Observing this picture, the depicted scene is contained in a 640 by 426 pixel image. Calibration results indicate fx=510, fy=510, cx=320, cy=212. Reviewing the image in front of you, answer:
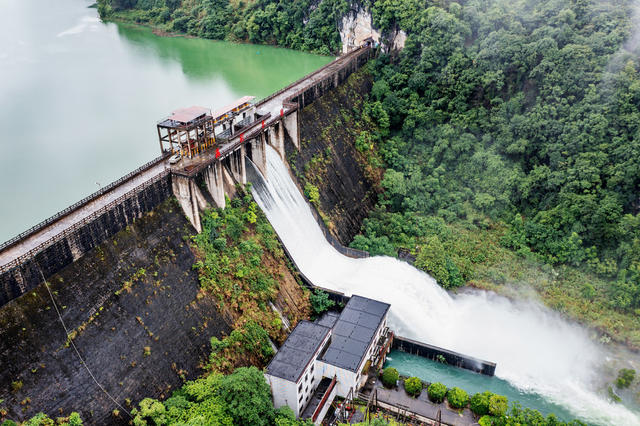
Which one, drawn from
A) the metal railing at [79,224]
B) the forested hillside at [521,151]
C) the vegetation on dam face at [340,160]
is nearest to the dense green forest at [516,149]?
the forested hillside at [521,151]

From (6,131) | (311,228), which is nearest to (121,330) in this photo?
(311,228)

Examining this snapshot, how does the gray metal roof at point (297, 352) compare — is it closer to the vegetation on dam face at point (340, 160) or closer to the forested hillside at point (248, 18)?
the vegetation on dam face at point (340, 160)

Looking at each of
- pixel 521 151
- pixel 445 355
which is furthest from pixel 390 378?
pixel 521 151

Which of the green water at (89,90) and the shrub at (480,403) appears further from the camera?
the green water at (89,90)

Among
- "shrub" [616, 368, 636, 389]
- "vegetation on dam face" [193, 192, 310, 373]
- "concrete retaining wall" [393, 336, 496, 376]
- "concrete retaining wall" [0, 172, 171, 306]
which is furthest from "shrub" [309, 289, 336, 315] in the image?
"shrub" [616, 368, 636, 389]

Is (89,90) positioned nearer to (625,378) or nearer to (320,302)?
(320,302)

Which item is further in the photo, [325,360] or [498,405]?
[325,360]
